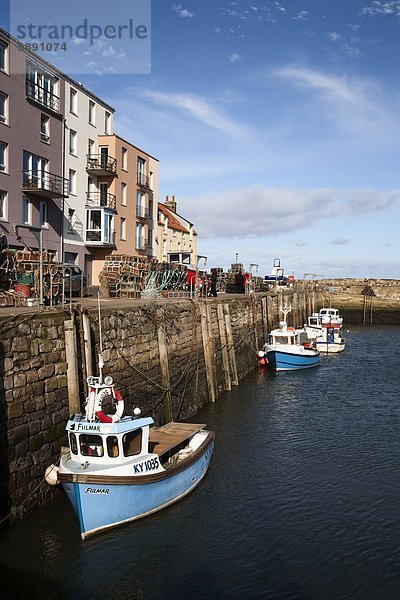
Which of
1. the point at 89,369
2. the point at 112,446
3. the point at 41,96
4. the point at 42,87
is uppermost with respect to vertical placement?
the point at 42,87

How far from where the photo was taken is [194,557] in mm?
11758

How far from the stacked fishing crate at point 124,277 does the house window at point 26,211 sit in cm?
559

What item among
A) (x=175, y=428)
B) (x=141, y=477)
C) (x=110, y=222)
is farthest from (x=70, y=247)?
(x=141, y=477)

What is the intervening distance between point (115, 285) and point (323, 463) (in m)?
16.3

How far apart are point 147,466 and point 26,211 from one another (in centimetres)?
2438

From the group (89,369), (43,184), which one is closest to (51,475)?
(89,369)

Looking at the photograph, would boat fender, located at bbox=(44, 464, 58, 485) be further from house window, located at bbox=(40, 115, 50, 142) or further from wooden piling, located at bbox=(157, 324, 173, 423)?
house window, located at bbox=(40, 115, 50, 142)

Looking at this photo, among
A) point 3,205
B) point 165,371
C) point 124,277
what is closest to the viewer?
point 165,371

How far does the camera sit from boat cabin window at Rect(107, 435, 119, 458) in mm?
12352

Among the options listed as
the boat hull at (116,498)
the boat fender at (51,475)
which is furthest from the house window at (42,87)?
the boat hull at (116,498)

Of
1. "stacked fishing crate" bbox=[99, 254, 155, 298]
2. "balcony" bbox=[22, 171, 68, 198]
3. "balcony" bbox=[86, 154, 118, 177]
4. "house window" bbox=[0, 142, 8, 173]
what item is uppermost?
"balcony" bbox=[86, 154, 118, 177]

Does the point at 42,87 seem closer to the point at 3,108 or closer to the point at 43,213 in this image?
the point at 3,108

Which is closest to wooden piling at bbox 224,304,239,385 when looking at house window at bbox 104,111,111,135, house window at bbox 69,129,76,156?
house window at bbox 69,129,76,156

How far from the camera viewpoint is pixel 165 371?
67.1 ft
